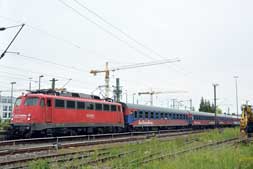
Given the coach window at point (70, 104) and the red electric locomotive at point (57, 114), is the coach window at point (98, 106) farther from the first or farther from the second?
the coach window at point (70, 104)

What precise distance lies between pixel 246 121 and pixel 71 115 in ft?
44.5

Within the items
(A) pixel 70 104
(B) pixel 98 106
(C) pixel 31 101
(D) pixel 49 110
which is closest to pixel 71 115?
(A) pixel 70 104

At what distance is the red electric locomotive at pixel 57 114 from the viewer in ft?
69.0

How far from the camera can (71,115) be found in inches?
923

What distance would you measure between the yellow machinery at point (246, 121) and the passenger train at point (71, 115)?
429 inches

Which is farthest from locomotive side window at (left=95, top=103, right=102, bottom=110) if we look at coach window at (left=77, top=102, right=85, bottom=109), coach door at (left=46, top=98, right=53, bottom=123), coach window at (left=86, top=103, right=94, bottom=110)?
coach door at (left=46, top=98, right=53, bottom=123)

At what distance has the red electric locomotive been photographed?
69.0 feet

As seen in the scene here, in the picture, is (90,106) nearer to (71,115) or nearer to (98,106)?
(98,106)

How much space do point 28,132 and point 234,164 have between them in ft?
46.9

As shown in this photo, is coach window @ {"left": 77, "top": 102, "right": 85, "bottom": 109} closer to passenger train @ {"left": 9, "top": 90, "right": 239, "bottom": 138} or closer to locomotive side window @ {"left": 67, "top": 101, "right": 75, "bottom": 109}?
passenger train @ {"left": 9, "top": 90, "right": 239, "bottom": 138}

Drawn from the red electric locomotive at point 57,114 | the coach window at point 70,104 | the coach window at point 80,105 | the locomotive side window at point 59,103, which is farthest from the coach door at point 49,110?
the coach window at point 80,105

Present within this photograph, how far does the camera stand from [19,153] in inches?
593

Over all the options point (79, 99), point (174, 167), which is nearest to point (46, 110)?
point (79, 99)

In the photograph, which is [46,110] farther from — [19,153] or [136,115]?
[136,115]
